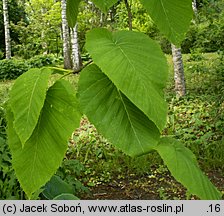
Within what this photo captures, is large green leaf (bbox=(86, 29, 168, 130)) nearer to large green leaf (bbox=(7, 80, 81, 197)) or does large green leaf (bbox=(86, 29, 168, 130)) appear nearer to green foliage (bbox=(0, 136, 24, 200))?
large green leaf (bbox=(7, 80, 81, 197))

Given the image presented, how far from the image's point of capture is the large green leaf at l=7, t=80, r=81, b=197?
1.62ft

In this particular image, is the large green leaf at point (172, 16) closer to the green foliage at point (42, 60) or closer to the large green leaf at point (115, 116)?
the large green leaf at point (115, 116)

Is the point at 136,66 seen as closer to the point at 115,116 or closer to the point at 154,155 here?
the point at 115,116

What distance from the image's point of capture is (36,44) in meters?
19.3

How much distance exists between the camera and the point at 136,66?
0.47 meters

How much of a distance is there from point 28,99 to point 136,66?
141 millimetres

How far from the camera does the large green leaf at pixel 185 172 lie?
0.48m

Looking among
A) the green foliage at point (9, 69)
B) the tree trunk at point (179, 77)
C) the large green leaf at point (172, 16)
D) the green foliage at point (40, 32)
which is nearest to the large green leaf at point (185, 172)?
the large green leaf at point (172, 16)

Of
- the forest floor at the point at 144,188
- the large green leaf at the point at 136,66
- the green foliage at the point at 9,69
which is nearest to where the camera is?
the large green leaf at the point at 136,66

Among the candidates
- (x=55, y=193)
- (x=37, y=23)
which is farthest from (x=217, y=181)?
(x=37, y=23)

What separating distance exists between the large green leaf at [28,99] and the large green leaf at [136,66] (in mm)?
80

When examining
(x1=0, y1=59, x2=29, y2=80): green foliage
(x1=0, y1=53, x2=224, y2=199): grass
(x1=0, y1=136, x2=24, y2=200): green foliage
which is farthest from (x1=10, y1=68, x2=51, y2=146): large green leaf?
(x1=0, y1=59, x2=29, y2=80): green foliage

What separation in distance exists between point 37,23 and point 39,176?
58.5ft

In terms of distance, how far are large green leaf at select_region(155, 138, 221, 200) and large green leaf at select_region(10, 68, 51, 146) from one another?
0.15 metres
